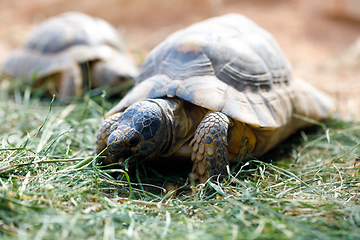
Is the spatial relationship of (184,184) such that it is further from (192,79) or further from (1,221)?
(1,221)

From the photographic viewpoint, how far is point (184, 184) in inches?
88.8

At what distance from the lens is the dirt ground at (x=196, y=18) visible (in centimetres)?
865

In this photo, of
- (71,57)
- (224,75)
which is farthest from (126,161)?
(71,57)

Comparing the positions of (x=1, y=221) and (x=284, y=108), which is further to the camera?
(x=284, y=108)

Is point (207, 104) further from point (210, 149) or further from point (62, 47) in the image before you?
point (62, 47)

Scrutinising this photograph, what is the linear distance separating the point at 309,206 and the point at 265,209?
0.75 ft

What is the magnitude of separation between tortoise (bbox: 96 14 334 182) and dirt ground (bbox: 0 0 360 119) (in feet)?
17.4

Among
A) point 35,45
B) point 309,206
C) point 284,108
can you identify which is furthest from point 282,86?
point 35,45

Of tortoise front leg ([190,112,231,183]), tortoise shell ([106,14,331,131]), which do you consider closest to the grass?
tortoise front leg ([190,112,231,183])

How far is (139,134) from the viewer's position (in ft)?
6.64

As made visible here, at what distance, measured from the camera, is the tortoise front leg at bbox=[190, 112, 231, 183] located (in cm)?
208

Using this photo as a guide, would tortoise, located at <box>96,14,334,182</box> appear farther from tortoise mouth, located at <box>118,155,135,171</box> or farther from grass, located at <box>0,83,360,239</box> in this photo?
grass, located at <box>0,83,360,239</box>

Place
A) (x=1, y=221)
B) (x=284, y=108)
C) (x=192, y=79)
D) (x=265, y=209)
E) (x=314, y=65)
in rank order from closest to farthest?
(x=1, y=221)
(x=265, y=209)
(x=192, y=79)
(x=284, y=108)
(x=314, y=65)

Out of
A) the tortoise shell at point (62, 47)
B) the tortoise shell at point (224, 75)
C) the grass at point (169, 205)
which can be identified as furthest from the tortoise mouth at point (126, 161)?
the tortoise shell at point (62, 47)
